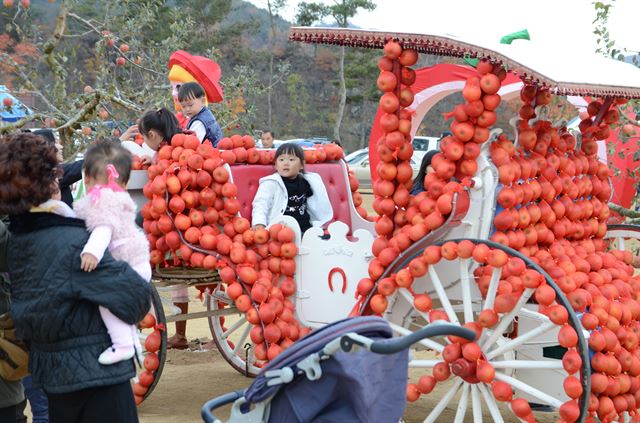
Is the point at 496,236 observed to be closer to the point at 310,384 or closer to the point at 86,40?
the point at 310,384

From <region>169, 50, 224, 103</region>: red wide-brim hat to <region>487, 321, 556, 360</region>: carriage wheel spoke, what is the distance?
128 inches

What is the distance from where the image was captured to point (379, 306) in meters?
4.91

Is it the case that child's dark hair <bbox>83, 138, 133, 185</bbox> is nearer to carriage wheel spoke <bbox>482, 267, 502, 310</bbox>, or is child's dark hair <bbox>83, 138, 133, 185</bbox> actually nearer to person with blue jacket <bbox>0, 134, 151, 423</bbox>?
person with blue jacket <bbox>0, 134, 151, 423</bbox>

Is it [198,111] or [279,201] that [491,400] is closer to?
[279,201]

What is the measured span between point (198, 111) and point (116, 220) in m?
3.22

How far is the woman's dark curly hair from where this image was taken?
326cm

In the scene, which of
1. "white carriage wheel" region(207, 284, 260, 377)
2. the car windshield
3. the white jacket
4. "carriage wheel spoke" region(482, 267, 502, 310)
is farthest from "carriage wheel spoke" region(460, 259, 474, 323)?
the car windshield

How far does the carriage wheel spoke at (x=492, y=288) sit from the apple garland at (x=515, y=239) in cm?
3

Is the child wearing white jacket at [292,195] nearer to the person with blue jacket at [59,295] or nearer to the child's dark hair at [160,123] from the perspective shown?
the child's dark hair at [160,123]

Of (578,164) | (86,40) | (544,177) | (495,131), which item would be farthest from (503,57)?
(86,40)

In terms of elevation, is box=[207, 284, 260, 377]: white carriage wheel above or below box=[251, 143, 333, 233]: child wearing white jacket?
below

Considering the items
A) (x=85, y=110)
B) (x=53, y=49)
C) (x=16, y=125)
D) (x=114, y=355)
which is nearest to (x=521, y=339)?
(x=114, y=355)

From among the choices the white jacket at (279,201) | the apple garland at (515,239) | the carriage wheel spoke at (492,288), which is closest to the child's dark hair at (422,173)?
the apple garland at (515,239)

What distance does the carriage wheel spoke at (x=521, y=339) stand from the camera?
14.6 feet
